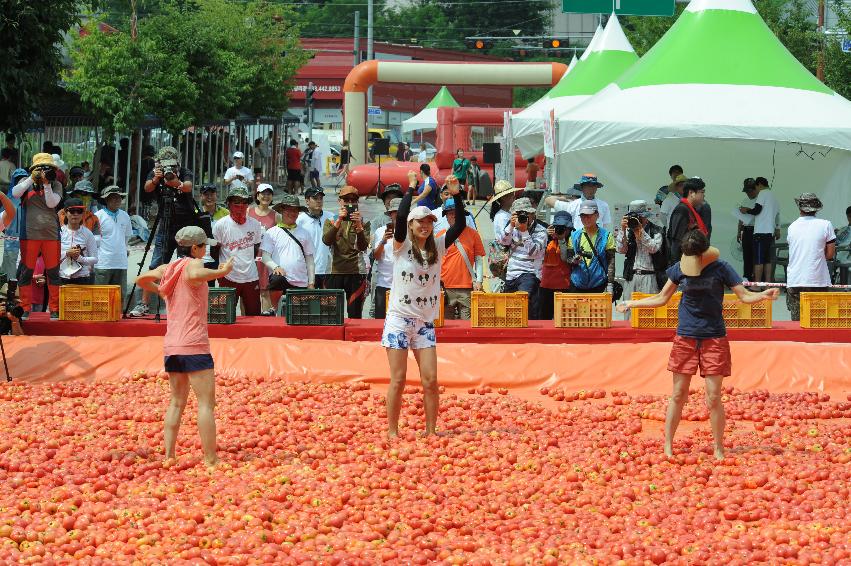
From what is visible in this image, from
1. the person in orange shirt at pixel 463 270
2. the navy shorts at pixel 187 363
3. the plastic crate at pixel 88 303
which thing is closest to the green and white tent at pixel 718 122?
the person in orange shirt at pixel 463 270

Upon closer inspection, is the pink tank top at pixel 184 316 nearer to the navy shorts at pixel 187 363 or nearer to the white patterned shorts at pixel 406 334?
the navy shorts at pixel 187 363

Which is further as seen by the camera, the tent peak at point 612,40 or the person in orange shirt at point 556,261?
the tent peak at point 612,40

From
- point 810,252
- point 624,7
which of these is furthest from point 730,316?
point 624,7

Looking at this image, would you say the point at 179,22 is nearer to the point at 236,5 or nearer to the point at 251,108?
the point at 251,108

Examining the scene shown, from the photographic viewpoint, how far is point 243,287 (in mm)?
13969

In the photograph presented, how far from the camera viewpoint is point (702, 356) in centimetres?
949

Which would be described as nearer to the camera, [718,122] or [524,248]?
[524,248]

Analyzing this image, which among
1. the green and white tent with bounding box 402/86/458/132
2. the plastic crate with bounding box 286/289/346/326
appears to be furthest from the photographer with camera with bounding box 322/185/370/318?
the green and white tent with bounding box 402/86/458/132

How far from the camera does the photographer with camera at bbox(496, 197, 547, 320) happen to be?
13.4 metres

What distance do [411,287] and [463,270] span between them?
3.94 meters

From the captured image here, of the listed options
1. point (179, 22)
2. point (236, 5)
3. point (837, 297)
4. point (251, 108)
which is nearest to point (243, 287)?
point (837, 297)

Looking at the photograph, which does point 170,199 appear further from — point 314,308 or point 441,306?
point 441,306

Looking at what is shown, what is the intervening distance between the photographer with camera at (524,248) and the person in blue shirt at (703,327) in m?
3.90

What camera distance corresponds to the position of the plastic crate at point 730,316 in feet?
43.4
